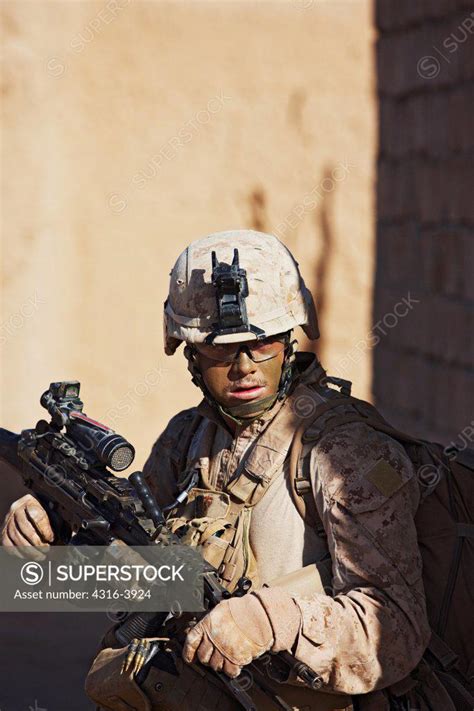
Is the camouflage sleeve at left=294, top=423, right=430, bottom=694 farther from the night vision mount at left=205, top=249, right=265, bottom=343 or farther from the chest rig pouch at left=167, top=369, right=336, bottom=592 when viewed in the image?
the night vision mount at left=205, top=249, right=265, bottom=343

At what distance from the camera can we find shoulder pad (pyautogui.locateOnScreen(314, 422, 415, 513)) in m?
2.74

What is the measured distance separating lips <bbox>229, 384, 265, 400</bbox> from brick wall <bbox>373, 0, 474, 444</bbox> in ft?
11.7

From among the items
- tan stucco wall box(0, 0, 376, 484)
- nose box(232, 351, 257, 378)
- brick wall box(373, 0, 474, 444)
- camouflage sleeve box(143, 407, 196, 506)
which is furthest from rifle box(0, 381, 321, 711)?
brick wall box(373, 0, 474, 444)

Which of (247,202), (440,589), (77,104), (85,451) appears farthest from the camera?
(247,202)

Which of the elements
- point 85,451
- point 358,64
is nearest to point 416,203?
point 358,64

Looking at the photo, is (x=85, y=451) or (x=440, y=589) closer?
(x=440, y=589)

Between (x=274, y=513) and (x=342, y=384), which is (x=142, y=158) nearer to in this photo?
(x=342, y=384)

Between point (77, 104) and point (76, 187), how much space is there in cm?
45

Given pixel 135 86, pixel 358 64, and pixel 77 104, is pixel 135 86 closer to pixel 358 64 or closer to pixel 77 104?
pixel 77 104

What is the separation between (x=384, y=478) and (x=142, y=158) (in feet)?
14.3

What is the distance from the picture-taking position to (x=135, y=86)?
22.2 ft

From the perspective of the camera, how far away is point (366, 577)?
270 cm

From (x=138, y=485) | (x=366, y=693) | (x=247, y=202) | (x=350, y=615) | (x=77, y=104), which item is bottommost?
(x=366, y=693)

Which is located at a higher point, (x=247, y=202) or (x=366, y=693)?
(x=247, y=202)
